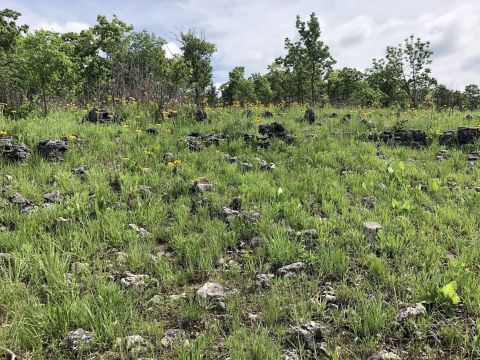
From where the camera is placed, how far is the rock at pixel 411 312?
3223mm

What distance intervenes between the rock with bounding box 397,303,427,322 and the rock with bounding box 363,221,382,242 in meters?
1.43

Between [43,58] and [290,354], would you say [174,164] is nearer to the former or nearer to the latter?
[290,354]

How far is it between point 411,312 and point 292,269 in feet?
4.21

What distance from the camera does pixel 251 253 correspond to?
4555 mm

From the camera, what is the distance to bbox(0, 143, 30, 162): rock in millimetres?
7102

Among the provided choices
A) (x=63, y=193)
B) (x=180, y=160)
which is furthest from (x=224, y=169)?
(x=63, y=193)

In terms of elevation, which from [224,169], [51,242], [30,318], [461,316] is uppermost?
[224,169]

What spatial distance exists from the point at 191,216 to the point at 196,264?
3.90 ft

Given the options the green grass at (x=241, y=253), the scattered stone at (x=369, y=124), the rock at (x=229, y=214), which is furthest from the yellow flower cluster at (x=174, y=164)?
the scattered stone at (x=369, y=124)

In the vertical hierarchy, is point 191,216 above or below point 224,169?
below

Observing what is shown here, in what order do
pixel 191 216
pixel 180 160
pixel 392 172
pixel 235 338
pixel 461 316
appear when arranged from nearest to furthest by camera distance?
1. pixel 235 338
2. pixel 461 316
3. pixel 191 216
4. pixel 392 172
5. pixel 180 160

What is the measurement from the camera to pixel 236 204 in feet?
19.0

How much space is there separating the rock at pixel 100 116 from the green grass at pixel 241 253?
2.53 m

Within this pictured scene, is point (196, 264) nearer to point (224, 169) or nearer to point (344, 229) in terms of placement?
point (344, 229)
